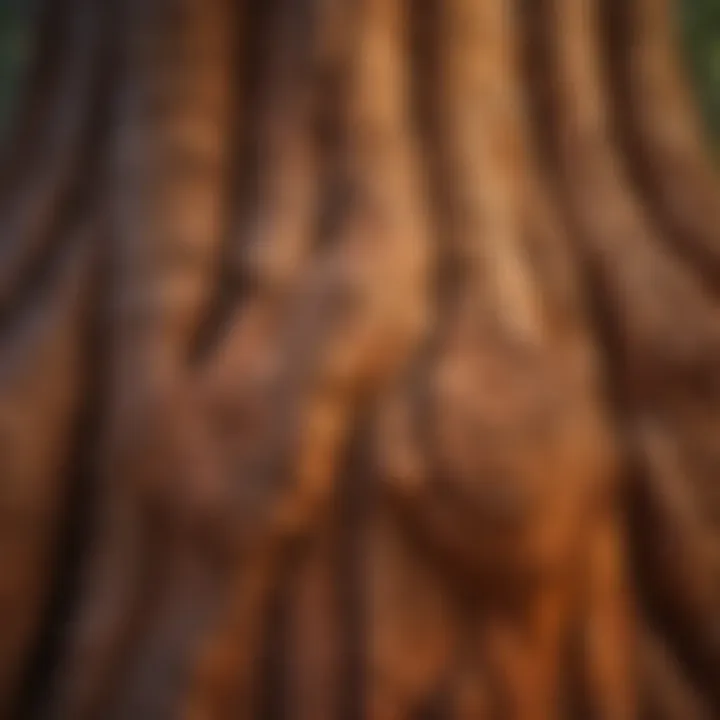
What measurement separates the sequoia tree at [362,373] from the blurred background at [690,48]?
4 centimetres

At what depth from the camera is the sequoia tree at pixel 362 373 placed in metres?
0.48

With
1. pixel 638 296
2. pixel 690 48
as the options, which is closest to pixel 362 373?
pixel 638 296

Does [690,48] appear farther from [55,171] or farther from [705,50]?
[55,171]

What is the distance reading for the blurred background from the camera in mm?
571

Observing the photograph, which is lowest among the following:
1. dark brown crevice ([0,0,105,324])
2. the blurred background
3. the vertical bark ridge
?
the vertical bark ridge

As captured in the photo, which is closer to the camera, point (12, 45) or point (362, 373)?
point (362, 373)

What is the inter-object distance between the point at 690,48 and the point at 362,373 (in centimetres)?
26

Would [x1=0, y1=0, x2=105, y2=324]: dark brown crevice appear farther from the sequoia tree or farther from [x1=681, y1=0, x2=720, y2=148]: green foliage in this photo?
[x1=681, y1=0, x2=720, y2=148]: green foliage

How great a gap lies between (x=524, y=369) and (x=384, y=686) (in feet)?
0.49

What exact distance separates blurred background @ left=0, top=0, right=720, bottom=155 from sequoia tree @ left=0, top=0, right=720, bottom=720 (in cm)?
4

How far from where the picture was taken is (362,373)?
18.9 inches

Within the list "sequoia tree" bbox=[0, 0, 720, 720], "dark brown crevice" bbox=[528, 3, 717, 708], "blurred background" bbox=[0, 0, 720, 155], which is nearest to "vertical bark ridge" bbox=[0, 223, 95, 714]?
"sequoia tree" bbox=[0, 0, 720, 720]

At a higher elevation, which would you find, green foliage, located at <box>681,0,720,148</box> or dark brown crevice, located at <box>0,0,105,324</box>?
green foliage, located at <box>681,0,720,148</box>

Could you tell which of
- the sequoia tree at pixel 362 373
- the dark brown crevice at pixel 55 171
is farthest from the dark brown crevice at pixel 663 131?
the dark brown crevice at pixel 55 171
